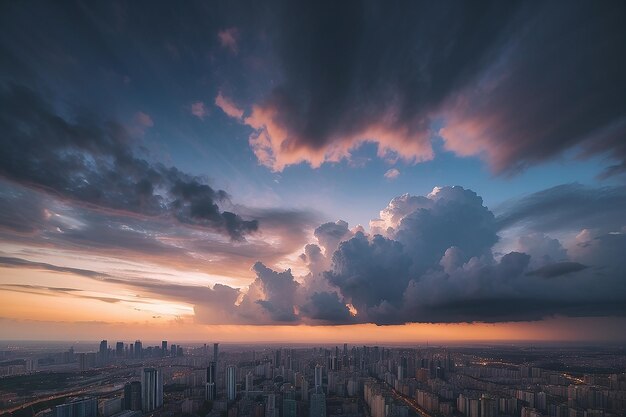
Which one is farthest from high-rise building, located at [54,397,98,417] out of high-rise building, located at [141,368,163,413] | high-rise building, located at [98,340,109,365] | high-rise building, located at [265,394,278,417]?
high-rise building, located at [98,340,109,365]

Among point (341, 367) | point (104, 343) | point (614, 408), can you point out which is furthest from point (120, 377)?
point (614, 408)

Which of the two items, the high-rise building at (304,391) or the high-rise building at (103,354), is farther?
the high-rise building at (103,354)

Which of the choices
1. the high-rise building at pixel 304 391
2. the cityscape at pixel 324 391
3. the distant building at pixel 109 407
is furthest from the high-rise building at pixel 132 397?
the high-rise building at pixel 304 391

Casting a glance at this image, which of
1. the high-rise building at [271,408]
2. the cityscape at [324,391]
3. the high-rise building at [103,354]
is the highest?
the high-rise building at [271,408]

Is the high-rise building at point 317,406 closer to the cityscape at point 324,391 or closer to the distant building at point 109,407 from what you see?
the cityscape at point 324,391

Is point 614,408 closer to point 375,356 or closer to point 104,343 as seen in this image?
point 375,356

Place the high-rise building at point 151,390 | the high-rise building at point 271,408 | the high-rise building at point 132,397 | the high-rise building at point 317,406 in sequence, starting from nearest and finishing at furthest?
the high-rise building at point 271,408 → the high-rise building at point 317,406 → the high-rise building at point 132,397 → the high-rise building at point 151,390
